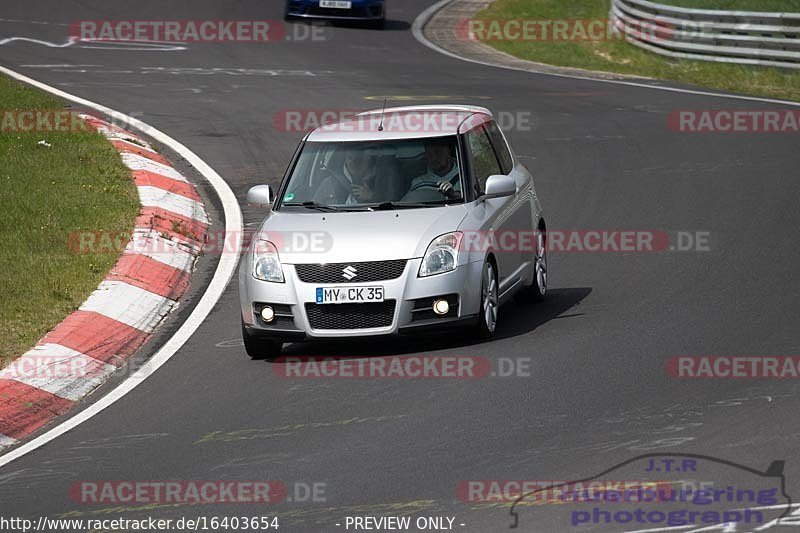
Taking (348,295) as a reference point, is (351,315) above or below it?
below

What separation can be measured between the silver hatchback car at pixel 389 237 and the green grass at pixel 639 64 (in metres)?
13.6

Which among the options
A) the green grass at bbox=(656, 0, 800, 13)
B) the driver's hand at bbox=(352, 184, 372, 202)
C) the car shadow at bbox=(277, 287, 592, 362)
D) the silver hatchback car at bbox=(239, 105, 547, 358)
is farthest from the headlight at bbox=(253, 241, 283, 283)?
the green grass at bbox=(656, 0, 800, 13)

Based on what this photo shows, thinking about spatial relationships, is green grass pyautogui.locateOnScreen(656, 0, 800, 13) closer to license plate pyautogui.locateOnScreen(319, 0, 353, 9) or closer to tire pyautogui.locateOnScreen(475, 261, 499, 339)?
license plate pyautogui.locateOnScreen(319, 0, 353, 9)

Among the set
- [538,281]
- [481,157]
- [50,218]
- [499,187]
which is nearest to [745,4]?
[50,218]

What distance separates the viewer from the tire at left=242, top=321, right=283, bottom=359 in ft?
34.2

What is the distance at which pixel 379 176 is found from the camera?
11.1 meters

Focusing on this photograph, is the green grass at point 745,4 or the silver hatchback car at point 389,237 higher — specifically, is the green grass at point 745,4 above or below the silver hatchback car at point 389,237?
above

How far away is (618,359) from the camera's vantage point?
9.84 m

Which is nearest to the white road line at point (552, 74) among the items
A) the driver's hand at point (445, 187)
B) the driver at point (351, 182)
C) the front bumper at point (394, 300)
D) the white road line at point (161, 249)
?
the white road line at point (161, 249)

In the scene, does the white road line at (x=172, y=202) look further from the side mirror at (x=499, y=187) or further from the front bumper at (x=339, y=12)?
the front bumper at (x=339, y=12)

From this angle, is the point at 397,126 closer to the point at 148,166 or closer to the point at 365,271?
the point at 365,271

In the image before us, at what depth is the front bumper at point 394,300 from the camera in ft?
33.1

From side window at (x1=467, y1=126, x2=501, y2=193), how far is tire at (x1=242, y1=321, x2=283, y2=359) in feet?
6.68

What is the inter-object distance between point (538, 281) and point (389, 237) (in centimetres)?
219
